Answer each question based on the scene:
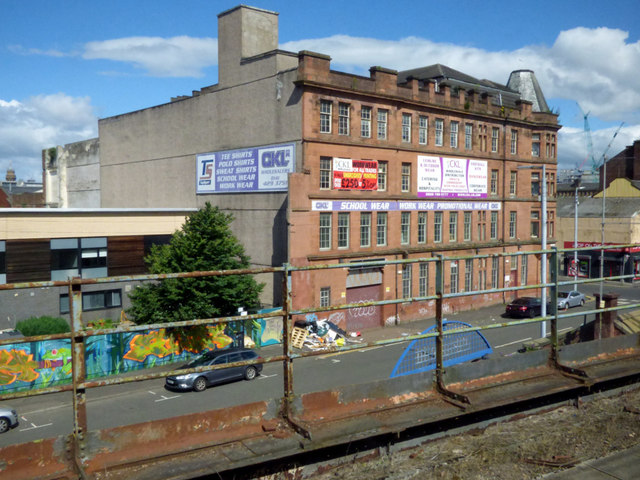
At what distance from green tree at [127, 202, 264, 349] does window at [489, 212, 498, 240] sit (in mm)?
22701

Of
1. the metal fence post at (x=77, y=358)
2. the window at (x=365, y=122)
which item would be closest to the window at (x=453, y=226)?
the window at (x=365, y=122)

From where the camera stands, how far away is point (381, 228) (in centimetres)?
3881

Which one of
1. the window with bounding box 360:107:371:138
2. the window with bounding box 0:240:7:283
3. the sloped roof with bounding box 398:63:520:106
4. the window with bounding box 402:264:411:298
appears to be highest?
the sloped roof with bounding box 398:63:520:106

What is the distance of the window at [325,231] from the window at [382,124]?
6.76 m

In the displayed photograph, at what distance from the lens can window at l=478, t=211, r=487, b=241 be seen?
1796 inches

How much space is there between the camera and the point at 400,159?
129 ft

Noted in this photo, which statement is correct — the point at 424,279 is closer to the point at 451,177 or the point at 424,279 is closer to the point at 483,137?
the point at 451,177

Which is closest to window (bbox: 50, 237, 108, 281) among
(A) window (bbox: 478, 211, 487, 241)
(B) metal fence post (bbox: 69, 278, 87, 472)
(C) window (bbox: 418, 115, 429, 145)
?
(C) window (bbox: 418, 115, 429, 145)

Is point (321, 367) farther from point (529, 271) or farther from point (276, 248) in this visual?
point (529, 271)

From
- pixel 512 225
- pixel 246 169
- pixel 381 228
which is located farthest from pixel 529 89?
pixel 246 169

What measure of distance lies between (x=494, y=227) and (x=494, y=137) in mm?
7155

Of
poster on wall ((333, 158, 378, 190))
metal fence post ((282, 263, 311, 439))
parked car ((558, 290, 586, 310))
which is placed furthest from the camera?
parked car ((558, 290, 586, 310))

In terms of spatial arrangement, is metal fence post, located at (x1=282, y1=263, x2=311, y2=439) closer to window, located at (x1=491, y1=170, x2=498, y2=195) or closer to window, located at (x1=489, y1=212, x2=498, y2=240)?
window, located at (x1=489, y1=212, x2=498, y2=240)

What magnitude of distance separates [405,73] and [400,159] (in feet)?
39.9
